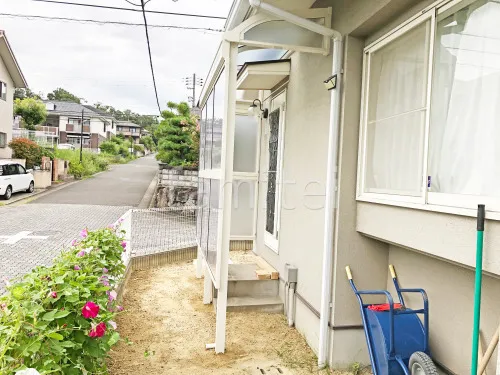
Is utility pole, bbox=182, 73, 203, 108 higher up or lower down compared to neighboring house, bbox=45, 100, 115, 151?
higher up

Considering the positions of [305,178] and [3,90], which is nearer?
[305,178]

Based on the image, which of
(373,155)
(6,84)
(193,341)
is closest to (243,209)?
(193,341)

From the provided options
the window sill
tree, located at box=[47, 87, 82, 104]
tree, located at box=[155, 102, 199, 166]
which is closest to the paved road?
tree, located at box=[155, 102, 199, 166]

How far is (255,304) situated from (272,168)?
2.04 meters

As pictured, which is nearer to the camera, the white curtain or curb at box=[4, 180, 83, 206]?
the white curtain

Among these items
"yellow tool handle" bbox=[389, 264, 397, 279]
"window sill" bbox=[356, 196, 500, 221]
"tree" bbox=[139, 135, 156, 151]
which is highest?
"tree" bbox=[139, 135, 156, 151]

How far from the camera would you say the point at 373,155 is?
2963mm

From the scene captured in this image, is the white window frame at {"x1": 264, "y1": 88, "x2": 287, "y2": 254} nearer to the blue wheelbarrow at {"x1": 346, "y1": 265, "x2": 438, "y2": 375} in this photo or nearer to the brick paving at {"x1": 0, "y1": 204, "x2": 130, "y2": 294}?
the blue wheelbarrow at {"x1": 346, "y1": 265, "x2": 438, "y2": 375}

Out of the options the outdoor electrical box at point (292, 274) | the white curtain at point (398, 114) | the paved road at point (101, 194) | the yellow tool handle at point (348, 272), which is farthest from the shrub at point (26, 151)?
the white curtain at point (398, 114)

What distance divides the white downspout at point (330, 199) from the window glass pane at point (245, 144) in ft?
10.6

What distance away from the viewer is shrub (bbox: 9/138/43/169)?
18516 mm

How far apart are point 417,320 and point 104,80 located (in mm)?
28871

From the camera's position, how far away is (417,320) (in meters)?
2.55

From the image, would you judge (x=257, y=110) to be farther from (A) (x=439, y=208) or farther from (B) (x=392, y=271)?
(A) (x=439, y=208)
